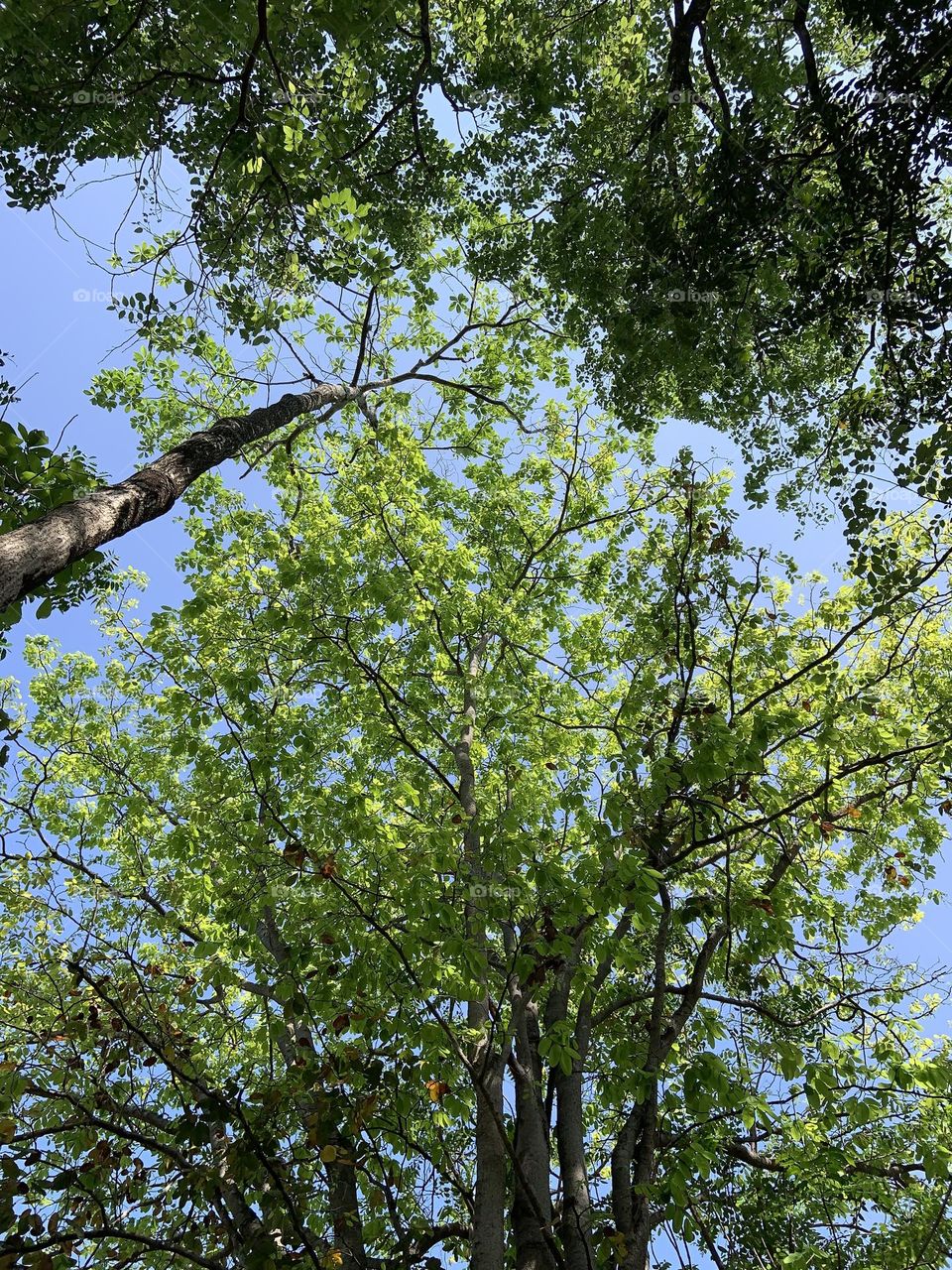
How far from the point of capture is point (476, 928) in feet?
17.0

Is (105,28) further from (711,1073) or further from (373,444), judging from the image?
(711,1073)

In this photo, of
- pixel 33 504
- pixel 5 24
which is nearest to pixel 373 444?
pixel 5 24

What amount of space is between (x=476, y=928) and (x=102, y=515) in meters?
3.67

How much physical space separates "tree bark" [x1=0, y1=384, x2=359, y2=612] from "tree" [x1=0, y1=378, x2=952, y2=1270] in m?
2.20

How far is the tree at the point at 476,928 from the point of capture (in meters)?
4.43

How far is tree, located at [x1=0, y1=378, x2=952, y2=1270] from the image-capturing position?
14.5 ft

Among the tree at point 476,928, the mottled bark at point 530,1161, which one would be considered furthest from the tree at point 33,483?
the mottled bark at point 530,1161

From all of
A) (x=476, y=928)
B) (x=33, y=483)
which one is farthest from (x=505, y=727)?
(x=33, y=483)

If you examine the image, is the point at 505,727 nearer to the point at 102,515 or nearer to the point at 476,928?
the point at 476,928

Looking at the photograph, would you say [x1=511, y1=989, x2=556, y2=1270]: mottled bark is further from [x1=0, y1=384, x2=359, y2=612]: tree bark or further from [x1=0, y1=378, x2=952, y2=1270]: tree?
[x1=0, y1=384, x2=359, y2=612]: tree bark

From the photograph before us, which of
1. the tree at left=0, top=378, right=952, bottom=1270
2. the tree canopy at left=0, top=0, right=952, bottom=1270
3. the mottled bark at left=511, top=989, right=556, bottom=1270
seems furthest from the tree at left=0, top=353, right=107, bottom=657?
the mottled bark at left=511, top=989, right=556, bottom=1270

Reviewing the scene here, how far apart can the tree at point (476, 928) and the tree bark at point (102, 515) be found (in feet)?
7.20

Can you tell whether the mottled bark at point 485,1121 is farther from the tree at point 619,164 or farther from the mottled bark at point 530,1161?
the tree at point 619,164

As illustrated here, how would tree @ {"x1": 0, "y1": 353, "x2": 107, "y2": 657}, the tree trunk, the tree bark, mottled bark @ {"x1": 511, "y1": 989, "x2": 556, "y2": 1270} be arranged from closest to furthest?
the tree bark < tree @ {"x1": 0, "y1": 353, "x2": 107, "y2": 657} < the tree trunk < mottled bark @ {"x1": 511, "y1": 989, "x2": 556, "y2": 1270}
